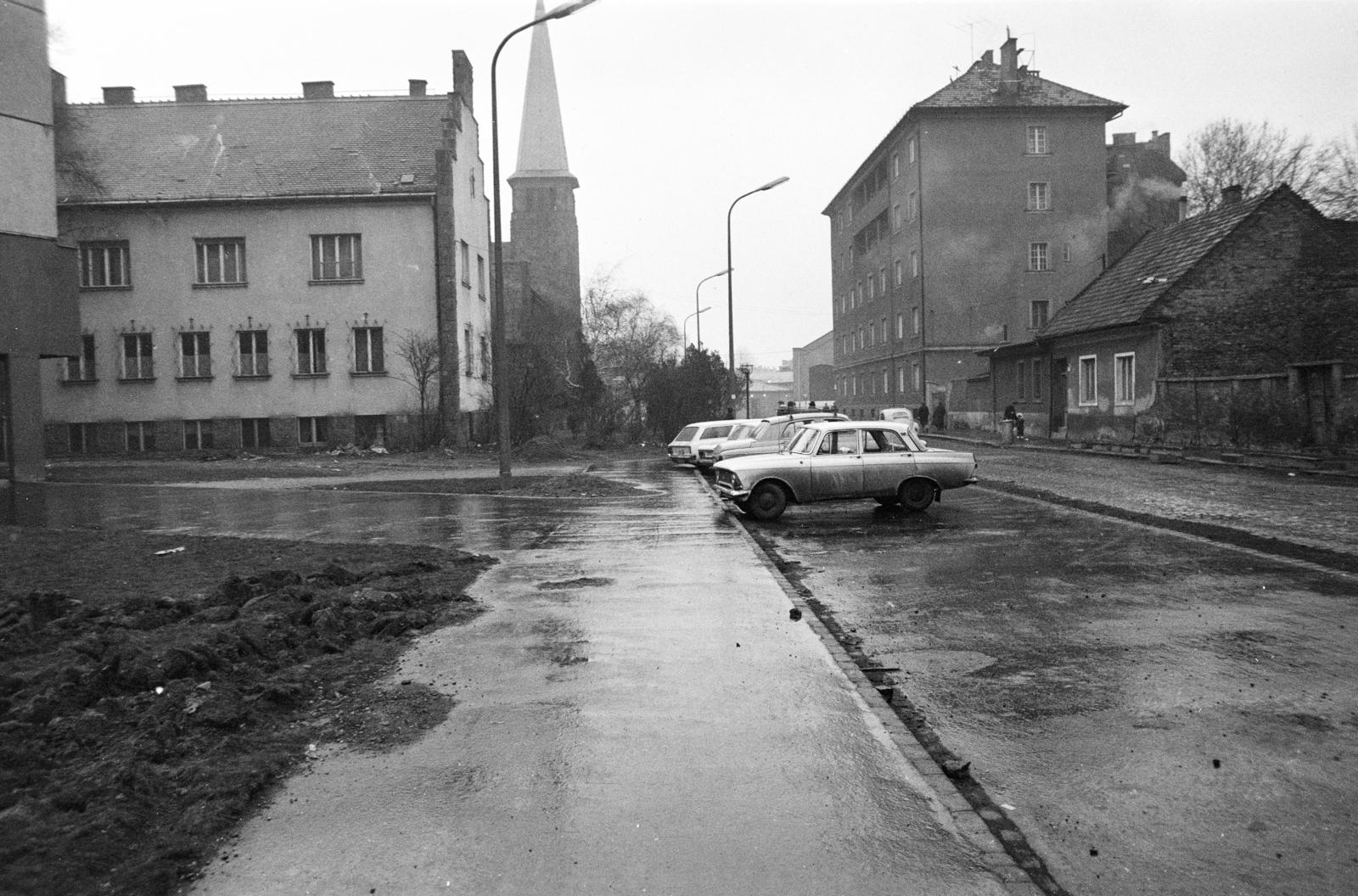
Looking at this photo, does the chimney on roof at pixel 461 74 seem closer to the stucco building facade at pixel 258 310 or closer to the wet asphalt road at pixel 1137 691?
the stucco building facade at pixel 258 310

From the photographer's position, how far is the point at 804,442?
1652 cm

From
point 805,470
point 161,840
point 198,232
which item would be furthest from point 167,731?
point 198,232

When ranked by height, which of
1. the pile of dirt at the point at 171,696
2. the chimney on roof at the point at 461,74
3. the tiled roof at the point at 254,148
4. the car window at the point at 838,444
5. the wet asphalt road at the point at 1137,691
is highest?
the chimney on roof at the point at 461,74

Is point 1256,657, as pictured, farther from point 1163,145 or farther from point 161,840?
point 1163,145

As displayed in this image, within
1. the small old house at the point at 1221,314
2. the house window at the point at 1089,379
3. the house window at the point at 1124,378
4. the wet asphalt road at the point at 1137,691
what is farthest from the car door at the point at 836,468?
the house window at the point at 1089,379

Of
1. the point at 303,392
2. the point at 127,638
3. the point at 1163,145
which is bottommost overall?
the point at 127,638

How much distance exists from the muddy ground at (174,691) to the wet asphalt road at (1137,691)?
3.24 metres

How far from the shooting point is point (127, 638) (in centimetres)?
671

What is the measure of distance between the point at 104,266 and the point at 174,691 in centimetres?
3582

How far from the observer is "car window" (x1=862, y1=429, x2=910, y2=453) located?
16.2 meters

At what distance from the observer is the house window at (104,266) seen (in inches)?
1422

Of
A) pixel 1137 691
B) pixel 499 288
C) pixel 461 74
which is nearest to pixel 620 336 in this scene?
pixel 461 74

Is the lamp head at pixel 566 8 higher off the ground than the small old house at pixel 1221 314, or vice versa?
the lamp head at pixel 566 8

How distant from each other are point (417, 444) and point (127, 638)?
29416 millimetres
